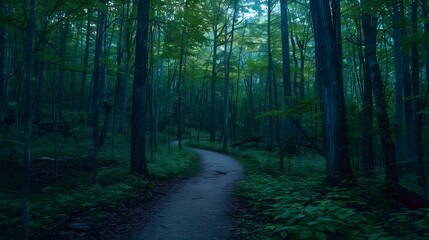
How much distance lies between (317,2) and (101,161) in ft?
40.0

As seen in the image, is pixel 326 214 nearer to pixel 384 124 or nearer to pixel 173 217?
pixel 173 217

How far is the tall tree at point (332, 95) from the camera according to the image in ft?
25.1

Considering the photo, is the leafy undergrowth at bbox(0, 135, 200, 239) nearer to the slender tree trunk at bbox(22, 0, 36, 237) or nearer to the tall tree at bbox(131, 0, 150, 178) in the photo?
the slender tree trunk at bbox(22, 0, 36, 237)

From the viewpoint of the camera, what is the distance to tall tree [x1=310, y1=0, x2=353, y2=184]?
764 centimetres

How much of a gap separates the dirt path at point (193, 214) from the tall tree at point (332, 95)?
10.2ft

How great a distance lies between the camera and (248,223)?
236 inches

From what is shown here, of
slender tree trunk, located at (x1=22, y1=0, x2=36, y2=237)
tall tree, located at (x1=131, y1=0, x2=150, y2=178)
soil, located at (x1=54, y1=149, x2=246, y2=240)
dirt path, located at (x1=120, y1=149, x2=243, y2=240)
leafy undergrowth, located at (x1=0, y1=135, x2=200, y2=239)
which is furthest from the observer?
tall tree, located at (x1=131, y1=0, x2=150, y2=178)

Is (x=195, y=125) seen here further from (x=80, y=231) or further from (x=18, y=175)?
(x=80, y=231)

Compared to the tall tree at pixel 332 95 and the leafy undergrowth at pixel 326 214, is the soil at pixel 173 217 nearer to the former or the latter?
the leafy undergrowth at pixel 326 214

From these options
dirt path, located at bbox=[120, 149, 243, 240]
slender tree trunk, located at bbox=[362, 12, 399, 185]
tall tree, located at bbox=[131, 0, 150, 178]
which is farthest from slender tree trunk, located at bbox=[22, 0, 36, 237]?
slender tree trunk, located at bbox=[362, 12, 399, 185]

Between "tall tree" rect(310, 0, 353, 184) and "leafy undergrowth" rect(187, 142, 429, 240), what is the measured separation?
58 centimetres

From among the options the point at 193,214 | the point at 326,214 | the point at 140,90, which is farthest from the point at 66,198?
the point at 326,214

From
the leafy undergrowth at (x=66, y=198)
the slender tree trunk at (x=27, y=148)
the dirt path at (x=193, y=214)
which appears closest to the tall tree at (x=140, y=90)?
the leafy undergrowth at (x=66, y=198)

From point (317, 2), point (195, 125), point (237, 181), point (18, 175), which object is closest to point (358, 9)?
point (317, 2)
